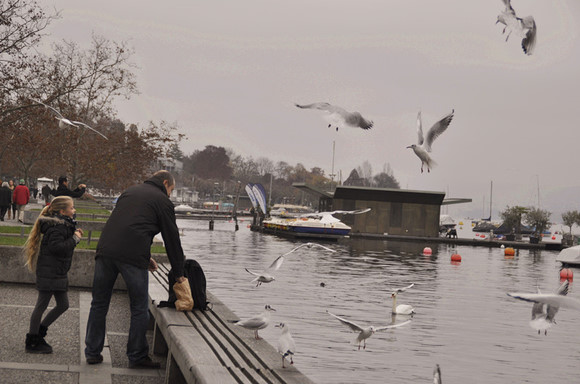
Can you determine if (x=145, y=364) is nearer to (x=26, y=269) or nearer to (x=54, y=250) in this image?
(x=54, y=250)

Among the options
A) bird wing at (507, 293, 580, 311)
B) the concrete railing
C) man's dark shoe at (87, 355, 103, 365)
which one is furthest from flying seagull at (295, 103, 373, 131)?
bird wing at (507, 293, 580, 311)

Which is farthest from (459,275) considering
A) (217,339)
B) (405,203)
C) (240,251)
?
(405,203)

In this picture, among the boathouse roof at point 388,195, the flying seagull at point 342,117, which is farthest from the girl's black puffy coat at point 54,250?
the boathouse roof at point 388,195

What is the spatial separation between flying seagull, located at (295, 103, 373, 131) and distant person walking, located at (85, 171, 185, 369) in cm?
373

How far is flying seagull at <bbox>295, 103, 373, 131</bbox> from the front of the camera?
1212 centimetres

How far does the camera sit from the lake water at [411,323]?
45.4 feet

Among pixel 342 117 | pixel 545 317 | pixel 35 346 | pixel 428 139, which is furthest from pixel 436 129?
pixel 35 346

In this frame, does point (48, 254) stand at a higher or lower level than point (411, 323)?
higher

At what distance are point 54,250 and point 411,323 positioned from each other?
12.2 m

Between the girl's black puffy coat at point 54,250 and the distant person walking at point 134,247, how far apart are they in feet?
2.48

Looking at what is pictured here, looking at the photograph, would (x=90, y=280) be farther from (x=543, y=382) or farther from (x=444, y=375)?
(x=543, y=382)

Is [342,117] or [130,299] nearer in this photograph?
[130,299]

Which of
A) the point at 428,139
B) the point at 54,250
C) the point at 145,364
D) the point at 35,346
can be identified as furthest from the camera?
the point at 428,139

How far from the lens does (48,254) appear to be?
9391mm
